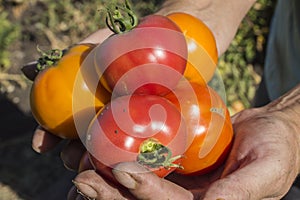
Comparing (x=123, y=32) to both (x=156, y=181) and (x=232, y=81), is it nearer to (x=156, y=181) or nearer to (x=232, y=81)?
(x=156, y=181)

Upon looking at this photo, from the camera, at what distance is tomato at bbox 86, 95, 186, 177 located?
1.27 metres

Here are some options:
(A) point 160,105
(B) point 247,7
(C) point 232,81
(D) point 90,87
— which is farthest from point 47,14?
(A) point 160,105

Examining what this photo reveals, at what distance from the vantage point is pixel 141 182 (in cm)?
122

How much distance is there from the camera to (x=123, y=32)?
4.61ft

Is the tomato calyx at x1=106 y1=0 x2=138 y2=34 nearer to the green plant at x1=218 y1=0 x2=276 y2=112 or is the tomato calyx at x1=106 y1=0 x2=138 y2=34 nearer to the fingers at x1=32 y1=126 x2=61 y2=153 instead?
the fingers at x1=32 y1=126 x2=61 y2=153

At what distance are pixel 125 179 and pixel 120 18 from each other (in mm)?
417

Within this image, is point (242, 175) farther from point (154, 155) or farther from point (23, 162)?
point (23, 162)

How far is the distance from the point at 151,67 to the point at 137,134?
0.63 ft

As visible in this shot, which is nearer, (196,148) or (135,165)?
(135,165)

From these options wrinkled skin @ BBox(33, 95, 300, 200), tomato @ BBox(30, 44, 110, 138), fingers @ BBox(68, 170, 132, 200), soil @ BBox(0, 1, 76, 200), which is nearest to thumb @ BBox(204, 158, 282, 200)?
wrinkled skin @ BBox(33, 95, 300, 200)

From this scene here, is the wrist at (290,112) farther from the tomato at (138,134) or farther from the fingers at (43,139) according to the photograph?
the fingers at (43,139)

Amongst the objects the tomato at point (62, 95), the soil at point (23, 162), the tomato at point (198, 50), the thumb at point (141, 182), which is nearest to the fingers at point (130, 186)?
the thumb at point (141, 182)

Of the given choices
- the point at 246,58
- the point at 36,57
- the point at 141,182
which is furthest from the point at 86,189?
the point at 246,58

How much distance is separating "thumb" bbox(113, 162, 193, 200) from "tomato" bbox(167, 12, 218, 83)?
368mm
